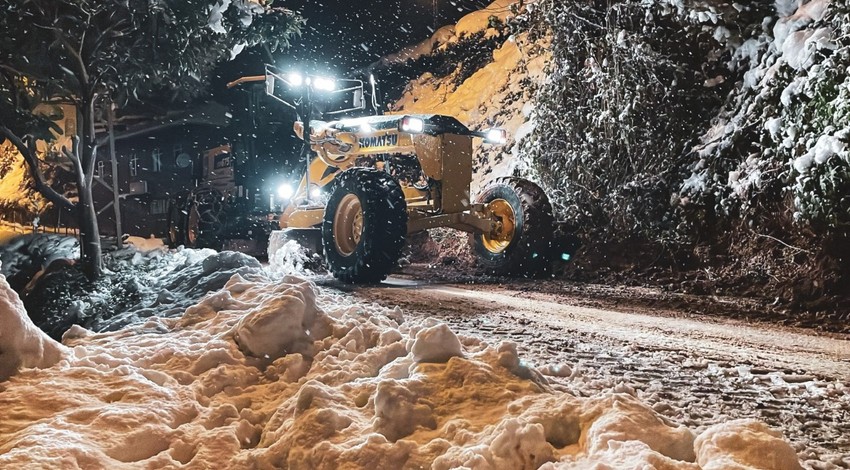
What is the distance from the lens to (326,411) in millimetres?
2469

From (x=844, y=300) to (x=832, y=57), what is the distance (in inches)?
102

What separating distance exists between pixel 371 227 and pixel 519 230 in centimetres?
230

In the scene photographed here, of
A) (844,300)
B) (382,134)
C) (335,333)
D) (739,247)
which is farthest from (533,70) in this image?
(335,333)

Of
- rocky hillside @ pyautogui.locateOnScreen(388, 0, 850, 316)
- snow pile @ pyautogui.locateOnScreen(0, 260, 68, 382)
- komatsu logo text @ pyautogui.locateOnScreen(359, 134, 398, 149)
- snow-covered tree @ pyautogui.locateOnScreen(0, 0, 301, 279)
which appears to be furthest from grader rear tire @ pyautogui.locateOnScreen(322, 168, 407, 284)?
snow pile @ pyautogui.locateOnScreen(0, 260, 68, 382)

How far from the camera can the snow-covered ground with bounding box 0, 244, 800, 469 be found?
2057 mm

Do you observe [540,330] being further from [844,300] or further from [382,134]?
[382,134]

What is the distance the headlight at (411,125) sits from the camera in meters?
8.18

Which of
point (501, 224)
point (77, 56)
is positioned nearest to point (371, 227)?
point (501, 224)

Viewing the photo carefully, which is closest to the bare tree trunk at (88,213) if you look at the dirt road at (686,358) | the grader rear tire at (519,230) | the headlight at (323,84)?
the headlight at (323,84)

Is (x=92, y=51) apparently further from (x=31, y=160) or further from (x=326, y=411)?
(x=326, y=411)

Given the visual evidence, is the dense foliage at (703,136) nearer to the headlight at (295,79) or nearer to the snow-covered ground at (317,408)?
the headlight at (295,79)

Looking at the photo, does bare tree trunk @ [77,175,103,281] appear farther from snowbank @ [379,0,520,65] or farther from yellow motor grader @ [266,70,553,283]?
snowbank @ [379,0,520,65]

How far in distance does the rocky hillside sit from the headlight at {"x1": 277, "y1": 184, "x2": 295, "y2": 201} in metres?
4.45

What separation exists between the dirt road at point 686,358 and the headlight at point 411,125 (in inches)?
95.6
